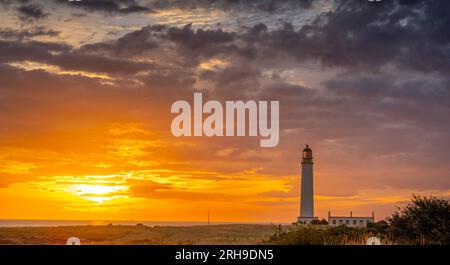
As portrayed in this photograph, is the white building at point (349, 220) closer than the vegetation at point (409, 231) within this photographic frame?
No

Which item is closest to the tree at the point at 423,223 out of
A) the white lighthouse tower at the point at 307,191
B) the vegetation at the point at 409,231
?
the vegetation at the point at 409,231

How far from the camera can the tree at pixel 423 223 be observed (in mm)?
30000

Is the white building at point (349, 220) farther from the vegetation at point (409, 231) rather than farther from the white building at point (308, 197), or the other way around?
the vegetation at point (409, 231)

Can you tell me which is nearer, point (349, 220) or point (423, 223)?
point (423, 223)

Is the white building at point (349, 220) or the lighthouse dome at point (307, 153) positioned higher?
the lighthouse dome at point (307, 153)

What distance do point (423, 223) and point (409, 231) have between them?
96 centimetres

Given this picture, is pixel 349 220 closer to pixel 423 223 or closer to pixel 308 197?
pixel 308 197

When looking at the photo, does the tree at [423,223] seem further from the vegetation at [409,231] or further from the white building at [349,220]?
the white building at [349,220]

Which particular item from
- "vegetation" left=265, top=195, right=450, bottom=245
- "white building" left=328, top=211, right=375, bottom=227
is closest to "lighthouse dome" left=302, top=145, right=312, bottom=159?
"white building" left=328, top=211, right=375, bottom=227

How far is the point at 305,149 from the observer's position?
76.5 meters

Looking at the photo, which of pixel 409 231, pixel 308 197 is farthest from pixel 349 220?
pixel 409 231

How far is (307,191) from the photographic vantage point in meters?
75.4
